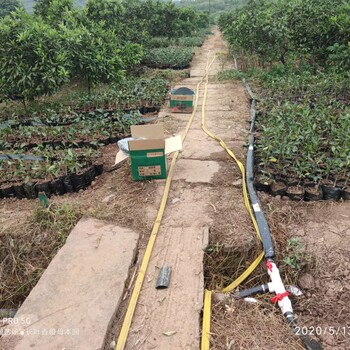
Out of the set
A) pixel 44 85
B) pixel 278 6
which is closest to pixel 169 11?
pixel 278 6

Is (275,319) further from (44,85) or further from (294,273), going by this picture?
(44,85)

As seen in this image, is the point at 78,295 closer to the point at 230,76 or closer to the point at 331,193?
the point at 331,193

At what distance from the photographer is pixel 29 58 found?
5.43 m

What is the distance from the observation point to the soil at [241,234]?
1978 mm

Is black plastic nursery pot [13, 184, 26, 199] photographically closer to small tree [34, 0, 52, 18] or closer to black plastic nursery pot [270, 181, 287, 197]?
black plastic nursery pot [270, 181, 287, 197]

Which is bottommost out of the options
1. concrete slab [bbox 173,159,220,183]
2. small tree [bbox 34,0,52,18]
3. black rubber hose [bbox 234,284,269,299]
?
black rubber hose [bbox 234,284,269,299]

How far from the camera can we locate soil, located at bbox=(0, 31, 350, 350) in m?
1.98

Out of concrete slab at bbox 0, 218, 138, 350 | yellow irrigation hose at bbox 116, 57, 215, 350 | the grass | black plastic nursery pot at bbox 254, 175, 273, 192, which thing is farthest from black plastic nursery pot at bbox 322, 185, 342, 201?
the grass

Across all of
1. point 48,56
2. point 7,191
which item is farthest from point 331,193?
point 48,56

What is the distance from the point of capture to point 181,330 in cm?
186

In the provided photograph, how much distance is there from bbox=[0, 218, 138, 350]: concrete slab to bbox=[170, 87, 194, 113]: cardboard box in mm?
3639

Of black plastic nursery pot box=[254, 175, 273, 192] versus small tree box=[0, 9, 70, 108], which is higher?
small tree box=[0, 9, 70, 108]

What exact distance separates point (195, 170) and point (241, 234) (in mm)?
1235

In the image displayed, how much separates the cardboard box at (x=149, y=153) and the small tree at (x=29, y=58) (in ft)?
8.66
